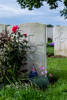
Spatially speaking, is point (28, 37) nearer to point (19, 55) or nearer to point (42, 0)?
point (19, 55)

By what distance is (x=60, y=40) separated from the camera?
1499 centimetres

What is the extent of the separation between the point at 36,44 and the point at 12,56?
32.9 inches

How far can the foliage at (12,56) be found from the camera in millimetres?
7062

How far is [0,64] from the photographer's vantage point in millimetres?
7188

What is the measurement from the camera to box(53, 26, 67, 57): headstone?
14.7 m

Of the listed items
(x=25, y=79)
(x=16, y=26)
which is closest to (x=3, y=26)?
(x=16, y=26)

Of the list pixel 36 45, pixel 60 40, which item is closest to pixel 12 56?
pixel 36 45

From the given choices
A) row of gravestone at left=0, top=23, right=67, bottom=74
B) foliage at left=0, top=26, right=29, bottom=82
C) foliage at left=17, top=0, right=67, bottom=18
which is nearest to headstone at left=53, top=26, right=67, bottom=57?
foliage at left=17, top=0, right=67, bottom=18

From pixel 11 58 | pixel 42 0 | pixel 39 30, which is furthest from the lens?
pixel 42 0

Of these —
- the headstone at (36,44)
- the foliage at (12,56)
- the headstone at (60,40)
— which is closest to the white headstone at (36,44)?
the headstone at (36,44)

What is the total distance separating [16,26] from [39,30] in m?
0.62

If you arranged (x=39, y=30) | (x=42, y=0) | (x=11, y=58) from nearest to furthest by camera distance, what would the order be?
1. (x=11, y=58)
2. (x=39, y=30)
3. (x=42, y=0)

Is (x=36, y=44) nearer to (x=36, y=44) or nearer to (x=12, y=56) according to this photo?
(x=36, y=44)

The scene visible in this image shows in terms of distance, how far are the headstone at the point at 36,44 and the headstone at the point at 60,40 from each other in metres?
7.22
